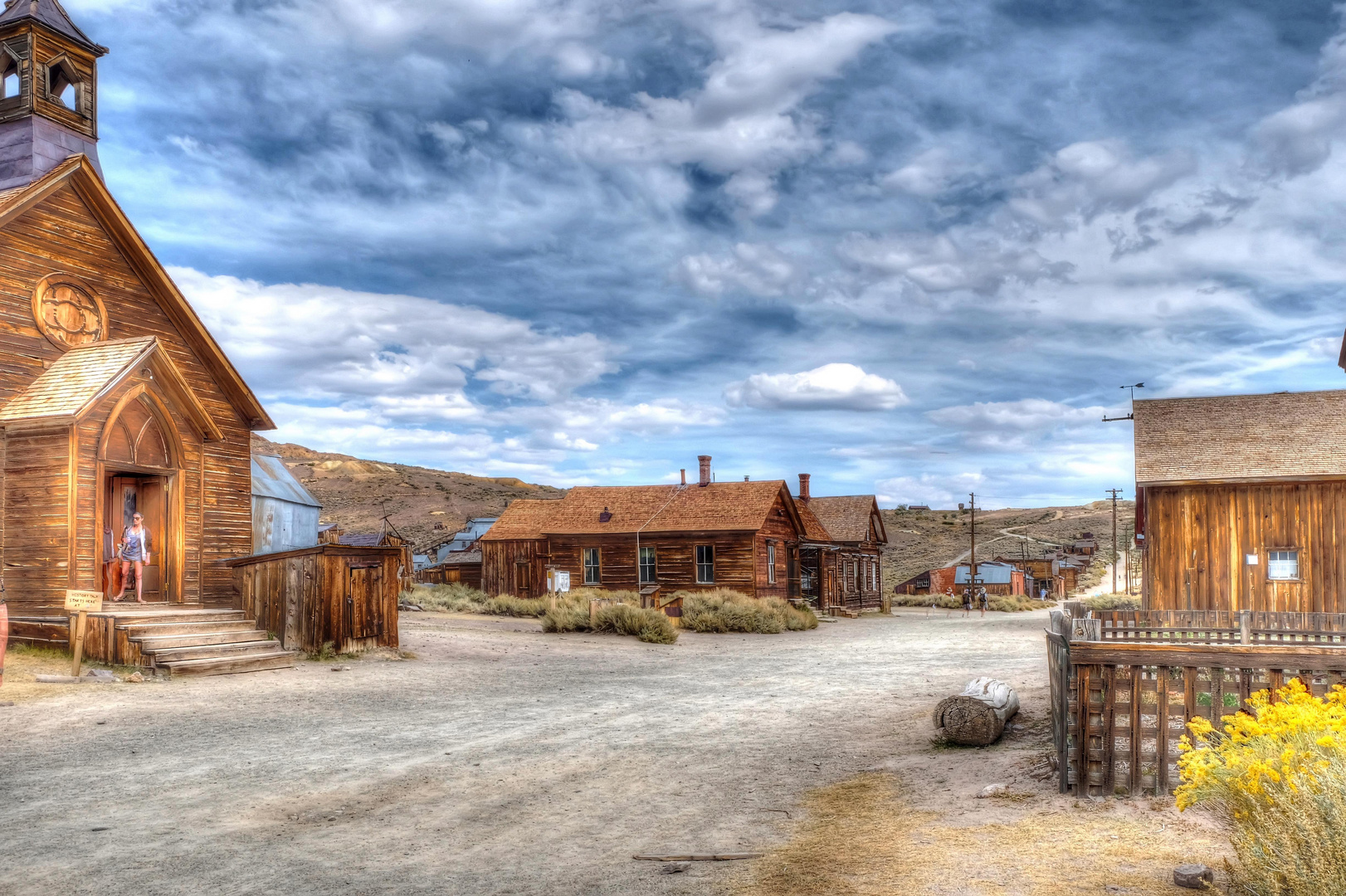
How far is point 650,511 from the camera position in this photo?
40188 millimetres

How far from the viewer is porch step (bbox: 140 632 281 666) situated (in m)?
14.4

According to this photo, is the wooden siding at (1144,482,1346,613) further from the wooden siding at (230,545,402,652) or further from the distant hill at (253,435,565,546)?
the distant hill at (253,435,565,546)

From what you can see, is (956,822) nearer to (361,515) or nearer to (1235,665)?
(1235,665)

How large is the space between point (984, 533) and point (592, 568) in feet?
229

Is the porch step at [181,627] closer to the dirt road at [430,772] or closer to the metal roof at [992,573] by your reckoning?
the dirt road at [430,772]

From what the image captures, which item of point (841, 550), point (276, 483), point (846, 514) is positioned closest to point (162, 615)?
point (276, 483)

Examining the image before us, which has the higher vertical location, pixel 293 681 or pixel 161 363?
pixel 161 363

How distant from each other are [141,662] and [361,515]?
84539mm

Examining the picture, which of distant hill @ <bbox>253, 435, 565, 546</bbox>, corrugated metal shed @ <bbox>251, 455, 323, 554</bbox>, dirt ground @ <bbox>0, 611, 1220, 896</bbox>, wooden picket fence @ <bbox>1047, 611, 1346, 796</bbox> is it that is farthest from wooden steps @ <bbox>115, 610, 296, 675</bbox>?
distant hill @ <bbox>253, 435, 565, 546</bbox>

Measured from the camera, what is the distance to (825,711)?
39.8 ft

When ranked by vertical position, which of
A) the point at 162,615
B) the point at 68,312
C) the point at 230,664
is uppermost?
the point at 68,312

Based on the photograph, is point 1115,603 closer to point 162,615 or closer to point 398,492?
point 162,615

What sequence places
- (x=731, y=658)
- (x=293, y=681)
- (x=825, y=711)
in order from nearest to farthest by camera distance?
(x=825, y=711)
(x=293, y=681)
(x=731, y=658)

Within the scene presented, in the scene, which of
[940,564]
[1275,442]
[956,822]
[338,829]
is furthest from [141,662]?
[940,564]
